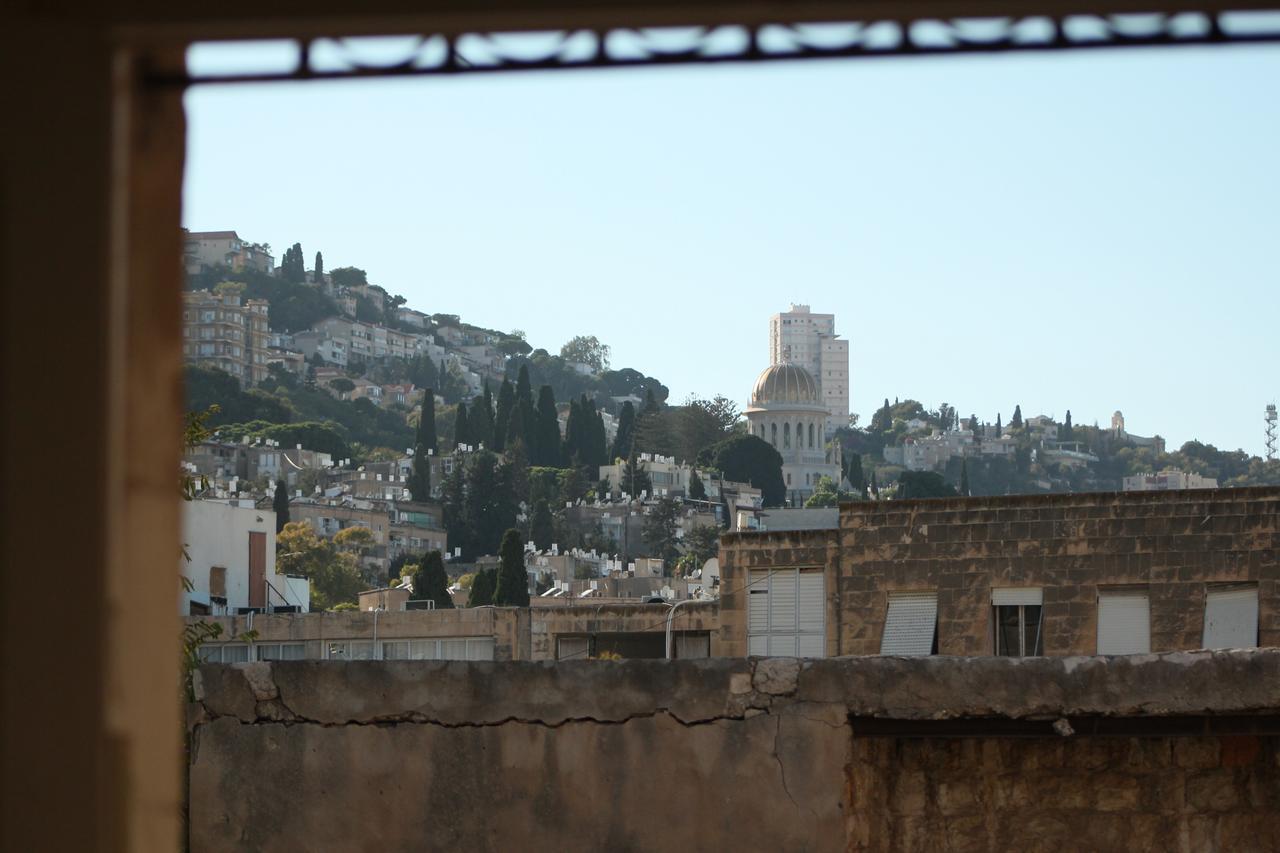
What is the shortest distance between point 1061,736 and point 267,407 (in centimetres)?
14846

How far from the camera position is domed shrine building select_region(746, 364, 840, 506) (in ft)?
634

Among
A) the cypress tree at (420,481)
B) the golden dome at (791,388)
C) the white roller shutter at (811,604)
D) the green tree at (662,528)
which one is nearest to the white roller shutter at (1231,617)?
the white roller shutter at (811,604)

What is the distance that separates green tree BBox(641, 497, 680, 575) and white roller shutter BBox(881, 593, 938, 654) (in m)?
106

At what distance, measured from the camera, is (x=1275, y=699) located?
6922mm

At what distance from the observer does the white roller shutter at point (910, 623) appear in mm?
21547

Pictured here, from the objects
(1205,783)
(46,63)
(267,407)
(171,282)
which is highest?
(267,407)

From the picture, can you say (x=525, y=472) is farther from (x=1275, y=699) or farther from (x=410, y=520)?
(x=1275, y=699)

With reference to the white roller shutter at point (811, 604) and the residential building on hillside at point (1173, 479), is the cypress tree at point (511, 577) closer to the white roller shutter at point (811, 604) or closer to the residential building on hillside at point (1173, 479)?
the white roller shutter at point (811, 604)

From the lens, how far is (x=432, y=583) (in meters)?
67.3

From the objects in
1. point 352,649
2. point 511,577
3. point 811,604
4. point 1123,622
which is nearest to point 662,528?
point 511,577

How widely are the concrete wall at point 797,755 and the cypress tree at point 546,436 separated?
136m

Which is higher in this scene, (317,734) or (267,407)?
(267,407)

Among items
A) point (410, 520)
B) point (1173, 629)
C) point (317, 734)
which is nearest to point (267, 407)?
Answer: point (410, 520)

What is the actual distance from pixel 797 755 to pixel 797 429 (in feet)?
620
